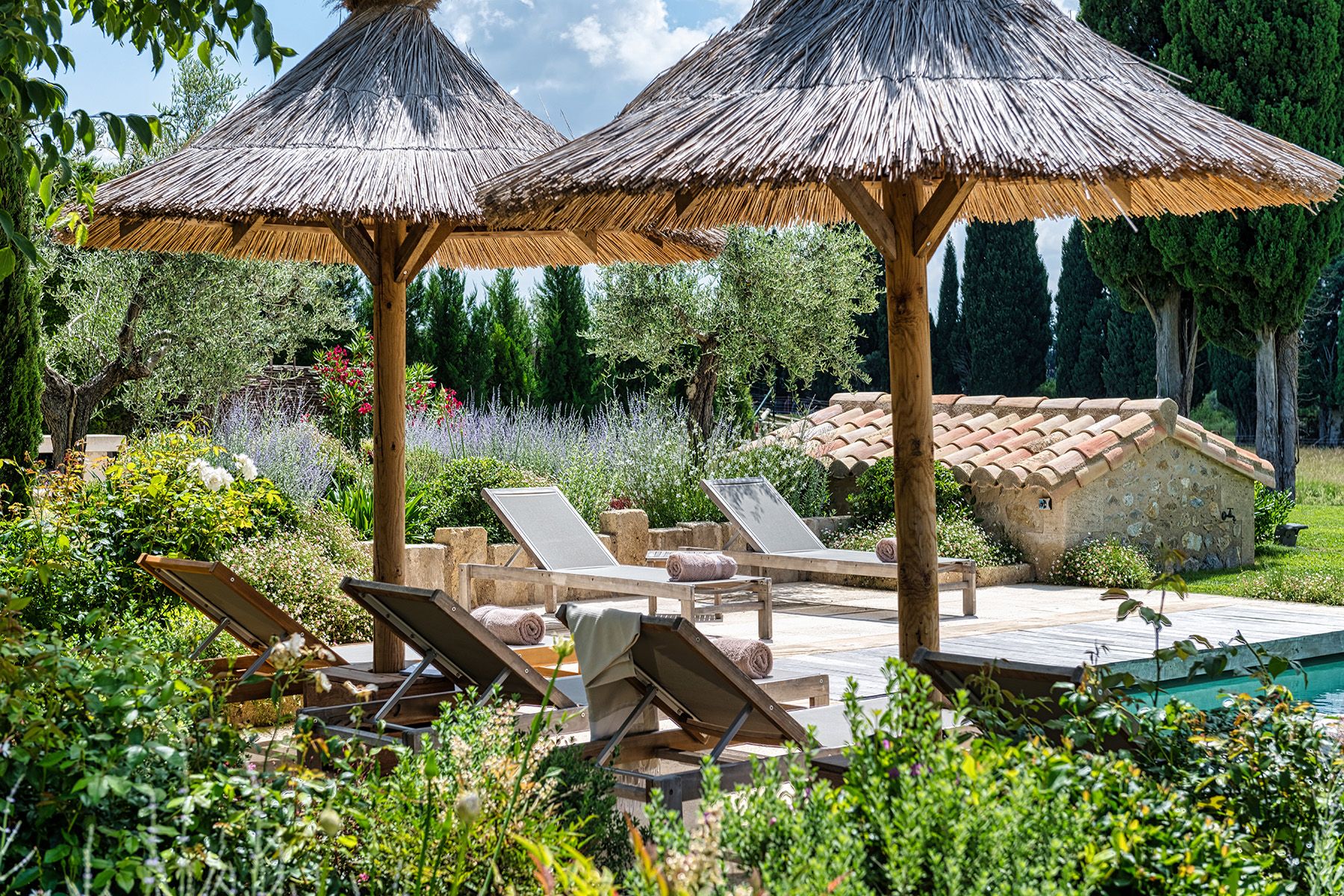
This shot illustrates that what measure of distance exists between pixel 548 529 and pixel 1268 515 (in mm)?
8230

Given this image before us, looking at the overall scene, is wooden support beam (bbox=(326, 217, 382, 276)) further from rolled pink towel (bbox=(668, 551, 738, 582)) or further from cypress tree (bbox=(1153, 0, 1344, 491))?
cypress tree (bbox=(1153, 0, 1344, 491))

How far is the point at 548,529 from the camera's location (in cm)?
891

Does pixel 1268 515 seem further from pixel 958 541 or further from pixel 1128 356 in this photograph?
pixel 1128 356

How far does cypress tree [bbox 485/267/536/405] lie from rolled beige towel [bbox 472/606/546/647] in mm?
12158

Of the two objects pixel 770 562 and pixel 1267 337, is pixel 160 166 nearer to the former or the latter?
pixel 770 562

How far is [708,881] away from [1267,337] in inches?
640

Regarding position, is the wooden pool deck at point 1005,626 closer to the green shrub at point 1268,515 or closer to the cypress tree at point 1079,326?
the green shrub at point 1268,515

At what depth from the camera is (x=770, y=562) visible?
956 cm

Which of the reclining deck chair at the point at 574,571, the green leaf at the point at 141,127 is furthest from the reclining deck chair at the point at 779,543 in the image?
the green leaf at the point at 141,127

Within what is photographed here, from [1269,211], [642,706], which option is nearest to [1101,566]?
[1269,211]

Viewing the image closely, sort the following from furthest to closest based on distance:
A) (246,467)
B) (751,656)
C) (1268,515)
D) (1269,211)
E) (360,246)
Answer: (1269,211) → (1268,515) → (246,467) → (360,246) → (751,656)

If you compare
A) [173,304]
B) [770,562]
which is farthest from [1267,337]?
[173,304]

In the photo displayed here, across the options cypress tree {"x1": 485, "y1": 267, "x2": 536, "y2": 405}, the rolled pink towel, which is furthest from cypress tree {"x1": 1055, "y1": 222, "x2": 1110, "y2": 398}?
the rolled pink towel

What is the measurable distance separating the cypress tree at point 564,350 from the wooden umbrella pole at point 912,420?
48.0ft
